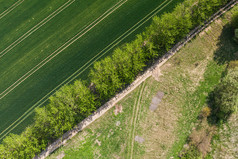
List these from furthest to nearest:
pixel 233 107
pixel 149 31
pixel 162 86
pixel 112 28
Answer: pixel 112 28 → pixel 162 86 → pixel 149 31 → pixel 233 107

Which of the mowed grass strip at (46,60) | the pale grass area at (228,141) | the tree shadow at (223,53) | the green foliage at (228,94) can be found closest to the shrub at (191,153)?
the pale grass area at (228,141)

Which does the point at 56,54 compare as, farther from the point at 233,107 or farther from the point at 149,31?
the point at 233,107

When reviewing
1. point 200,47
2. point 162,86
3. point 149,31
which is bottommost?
point 162,86

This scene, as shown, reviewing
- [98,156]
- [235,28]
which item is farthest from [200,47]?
[98,156]

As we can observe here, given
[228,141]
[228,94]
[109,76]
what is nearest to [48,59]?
[109,76]

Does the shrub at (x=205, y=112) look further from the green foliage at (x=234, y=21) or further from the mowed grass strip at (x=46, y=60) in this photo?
the mowed grass strip at (x=46, y=60)

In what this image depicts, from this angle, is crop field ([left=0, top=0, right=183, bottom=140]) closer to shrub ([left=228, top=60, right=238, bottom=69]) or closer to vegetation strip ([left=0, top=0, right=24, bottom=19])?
vegetation strip ([left=0, top=0, right=24, bottom=19])
